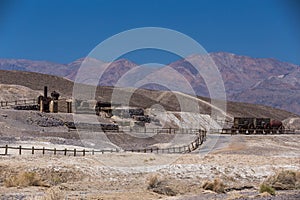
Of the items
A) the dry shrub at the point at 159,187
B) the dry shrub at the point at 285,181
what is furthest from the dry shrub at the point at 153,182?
the dry shrub at the point at 285,181

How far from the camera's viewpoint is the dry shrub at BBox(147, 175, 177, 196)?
24.5 meters

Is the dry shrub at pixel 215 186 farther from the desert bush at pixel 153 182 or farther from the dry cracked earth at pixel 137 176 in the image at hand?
the desert bush at pixel 153 182

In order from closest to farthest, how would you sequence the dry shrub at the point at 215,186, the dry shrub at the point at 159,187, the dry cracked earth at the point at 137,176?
1. the dry cracked earth at the point at 137,176
2. the dry shrub at the point at 159,187
3. the dry shrub at the point at 215,186

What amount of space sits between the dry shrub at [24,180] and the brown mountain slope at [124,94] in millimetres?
99477

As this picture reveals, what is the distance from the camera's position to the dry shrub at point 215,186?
25.9 metres

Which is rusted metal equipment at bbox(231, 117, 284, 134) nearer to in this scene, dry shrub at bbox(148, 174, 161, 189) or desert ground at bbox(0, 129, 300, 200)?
desert ground at bbox(0, 129, 300, 200)

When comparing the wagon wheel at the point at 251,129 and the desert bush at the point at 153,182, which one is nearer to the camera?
the desert bush at the point at 153,182

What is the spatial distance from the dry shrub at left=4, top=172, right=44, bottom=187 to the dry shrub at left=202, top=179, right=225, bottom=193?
27.8ft

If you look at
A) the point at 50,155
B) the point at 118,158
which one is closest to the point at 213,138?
the point at 118,158

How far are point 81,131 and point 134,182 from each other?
89.6 feet

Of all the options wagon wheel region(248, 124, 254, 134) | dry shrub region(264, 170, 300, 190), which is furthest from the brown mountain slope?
dry shrub region(264, 170, 300, 190)

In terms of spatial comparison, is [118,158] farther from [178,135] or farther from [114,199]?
[178,135]

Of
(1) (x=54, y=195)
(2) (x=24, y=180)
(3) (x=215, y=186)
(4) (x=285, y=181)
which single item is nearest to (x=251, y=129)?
(4) (x=285, y=181)

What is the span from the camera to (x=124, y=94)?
141500mm
